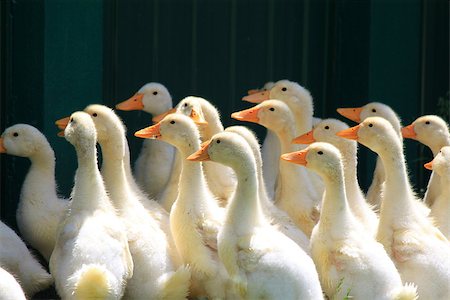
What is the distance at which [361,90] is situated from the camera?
12.7 metres

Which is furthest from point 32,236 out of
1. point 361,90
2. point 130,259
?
point 361,90

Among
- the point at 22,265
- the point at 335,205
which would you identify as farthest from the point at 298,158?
the point at 22,265

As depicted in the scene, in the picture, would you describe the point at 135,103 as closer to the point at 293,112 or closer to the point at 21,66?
the point at 21,66

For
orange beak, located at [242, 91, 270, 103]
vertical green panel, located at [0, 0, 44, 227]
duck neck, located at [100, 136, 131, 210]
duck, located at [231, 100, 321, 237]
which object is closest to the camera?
duck neck, located at [100, 136, 131, 210]

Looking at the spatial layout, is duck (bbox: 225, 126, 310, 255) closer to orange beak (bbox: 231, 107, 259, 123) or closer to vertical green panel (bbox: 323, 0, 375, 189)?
orange beak (bbox: 231, 107, 259, 123)

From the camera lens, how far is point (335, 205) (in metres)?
8.87

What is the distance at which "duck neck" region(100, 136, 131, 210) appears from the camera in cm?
929

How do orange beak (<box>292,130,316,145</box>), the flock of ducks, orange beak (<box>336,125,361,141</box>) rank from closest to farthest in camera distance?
the flock of ducks, orange beak (<box>336,125,361,141</box>), orange beak (<box>292,130,316,145</box>)

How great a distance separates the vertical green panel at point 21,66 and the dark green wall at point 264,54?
0.17m

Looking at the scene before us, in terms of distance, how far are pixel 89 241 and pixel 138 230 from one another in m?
0.53

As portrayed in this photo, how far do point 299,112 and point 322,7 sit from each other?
231cm

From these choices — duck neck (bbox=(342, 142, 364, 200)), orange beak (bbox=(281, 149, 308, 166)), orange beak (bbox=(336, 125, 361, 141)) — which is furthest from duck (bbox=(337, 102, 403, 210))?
orange beak (bbox=(281, 149, 308, 166))

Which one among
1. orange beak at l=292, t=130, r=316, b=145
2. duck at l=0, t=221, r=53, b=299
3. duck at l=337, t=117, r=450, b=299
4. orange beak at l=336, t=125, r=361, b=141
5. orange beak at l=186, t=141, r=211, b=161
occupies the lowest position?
duck at l=0, t=221, r=53, b=299

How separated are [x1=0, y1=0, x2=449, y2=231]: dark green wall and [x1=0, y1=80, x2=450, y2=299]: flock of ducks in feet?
5.87
